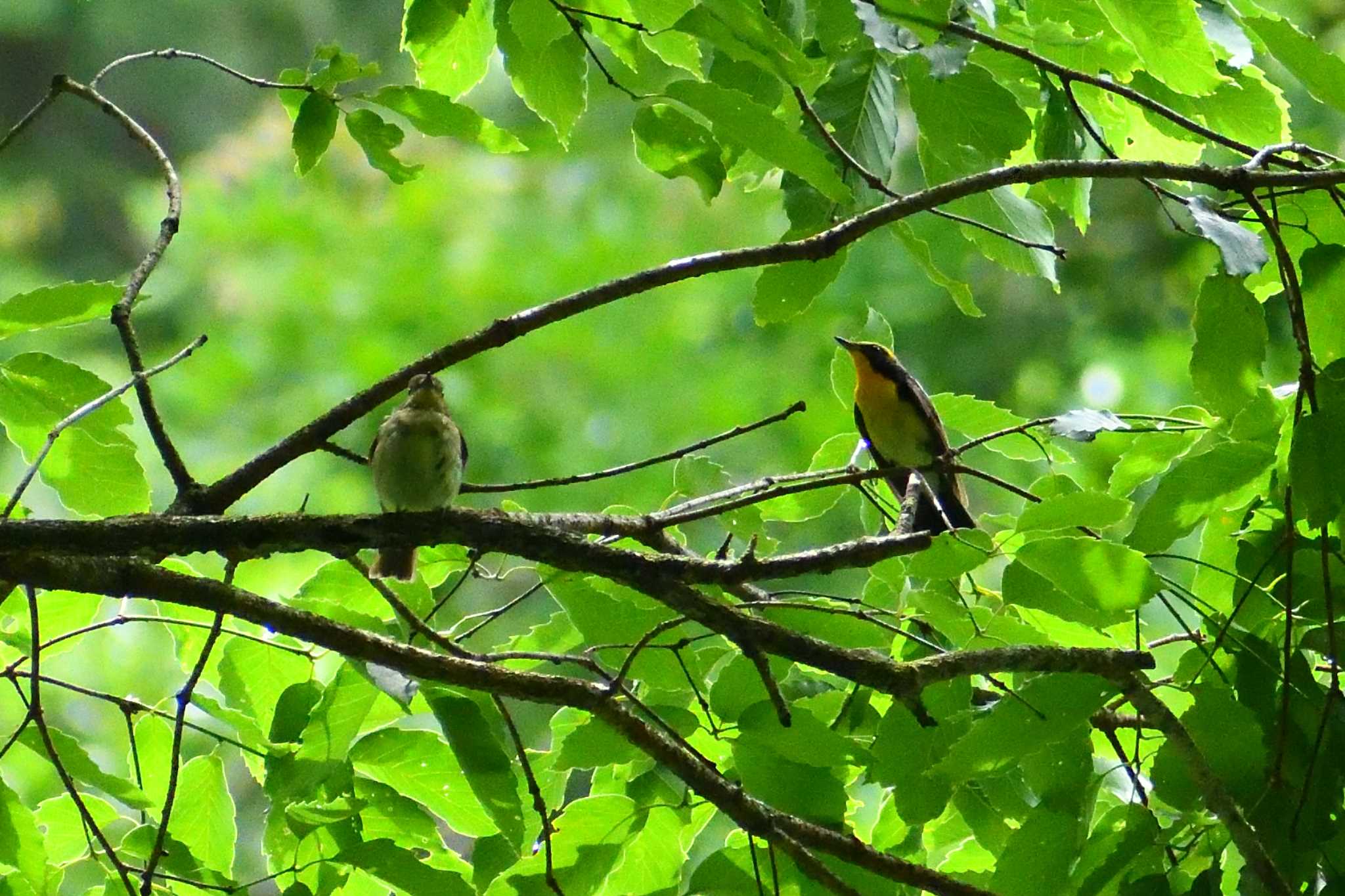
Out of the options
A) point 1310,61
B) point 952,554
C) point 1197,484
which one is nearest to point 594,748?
point 952,554

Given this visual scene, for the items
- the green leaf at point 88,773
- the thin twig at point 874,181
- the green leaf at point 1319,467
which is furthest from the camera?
the thin twig at point 874,181

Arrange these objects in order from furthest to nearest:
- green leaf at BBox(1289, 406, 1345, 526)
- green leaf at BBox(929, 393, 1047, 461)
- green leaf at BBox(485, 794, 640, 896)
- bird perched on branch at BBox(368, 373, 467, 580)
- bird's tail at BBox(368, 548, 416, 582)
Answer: bird perched on branch at BBox(368, 373, 467, 580), bird's tail at BBox(368, 548, 416, 582), green leaf at BBox(929, 393, 1047, 461), green leaf at BBox(485, 794, 640, 896), green leaf at BBox(1289, 406, 1345, 526)

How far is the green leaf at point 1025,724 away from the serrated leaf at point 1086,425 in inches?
13.5

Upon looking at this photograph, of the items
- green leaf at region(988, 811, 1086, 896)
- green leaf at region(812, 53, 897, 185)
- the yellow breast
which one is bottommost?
green leaf at region(988, 811, 1086, 896)

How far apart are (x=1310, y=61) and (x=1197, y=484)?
556 millimetres

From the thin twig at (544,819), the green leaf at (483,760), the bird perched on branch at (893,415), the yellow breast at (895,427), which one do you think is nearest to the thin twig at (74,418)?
the green leaf at (483,760)

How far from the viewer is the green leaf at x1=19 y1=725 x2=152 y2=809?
5.92 feet

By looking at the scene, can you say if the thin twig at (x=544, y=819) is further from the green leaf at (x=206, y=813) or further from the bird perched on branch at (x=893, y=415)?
the bird perched on branch at (x=893, y=415)

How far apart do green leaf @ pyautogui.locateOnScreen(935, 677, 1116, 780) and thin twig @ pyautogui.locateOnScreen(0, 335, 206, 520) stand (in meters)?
1.17

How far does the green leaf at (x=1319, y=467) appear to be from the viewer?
1.70 metres

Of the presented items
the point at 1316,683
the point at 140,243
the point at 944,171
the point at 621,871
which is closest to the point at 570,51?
the point at 944,171

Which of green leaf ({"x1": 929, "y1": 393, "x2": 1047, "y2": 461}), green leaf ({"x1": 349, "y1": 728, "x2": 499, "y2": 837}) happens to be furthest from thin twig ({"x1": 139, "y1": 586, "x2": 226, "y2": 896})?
green leaf ({"x1": 929, "y1": 393, "x2": 1047, "y2": 461})

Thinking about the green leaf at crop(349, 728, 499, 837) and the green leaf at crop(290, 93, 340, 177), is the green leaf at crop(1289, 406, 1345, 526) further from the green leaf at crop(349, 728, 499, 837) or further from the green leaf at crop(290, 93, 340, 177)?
the green leaf at crop(290, 93, 340, 177)

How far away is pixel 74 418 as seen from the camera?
191cm
